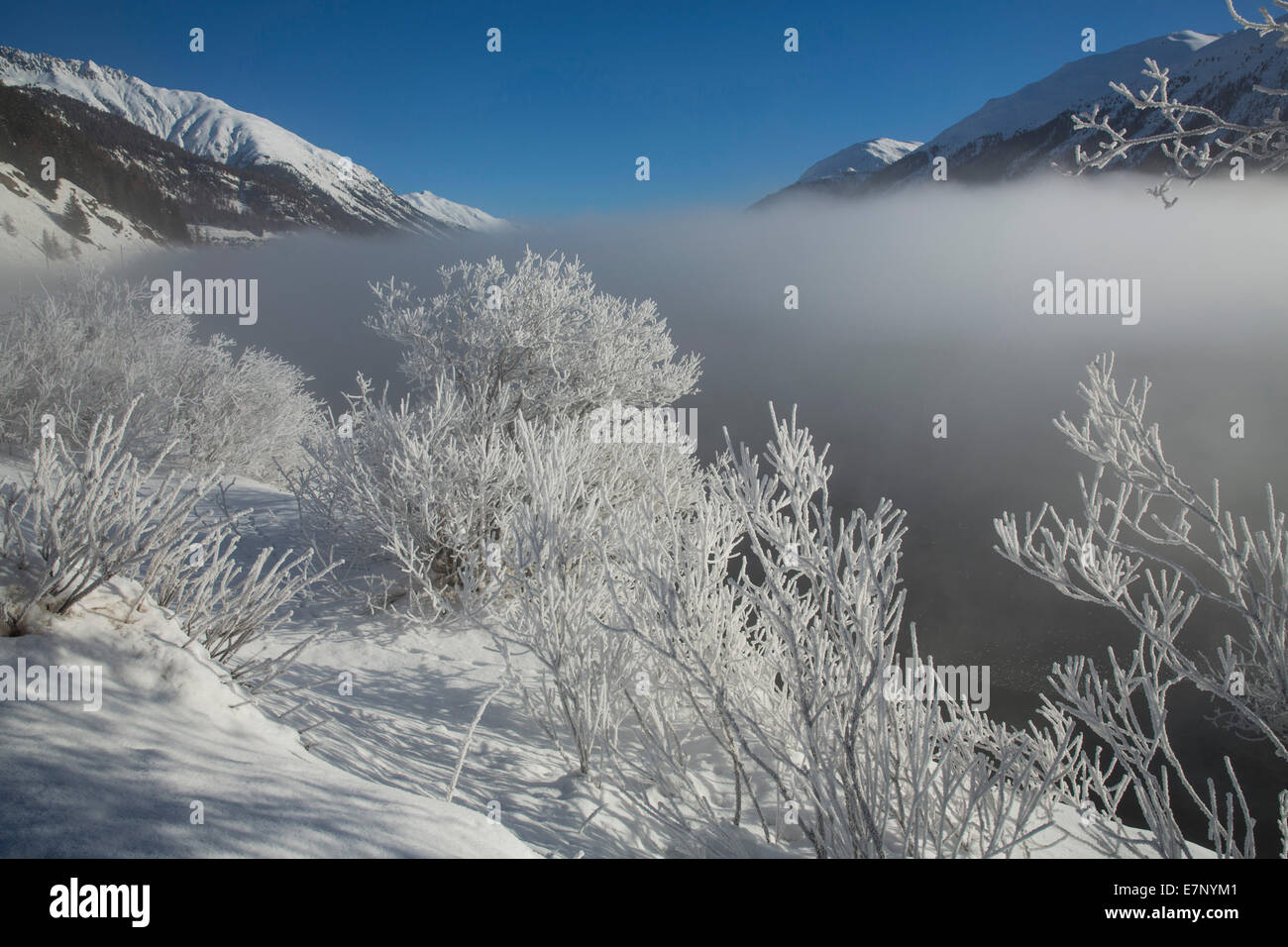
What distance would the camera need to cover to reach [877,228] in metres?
181

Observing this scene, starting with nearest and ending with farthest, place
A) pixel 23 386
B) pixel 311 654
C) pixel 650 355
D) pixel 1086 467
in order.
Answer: pixel 311 654 < pixel 23 386 < pixel 650 355 < pixel 1086 467

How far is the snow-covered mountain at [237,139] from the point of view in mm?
114500

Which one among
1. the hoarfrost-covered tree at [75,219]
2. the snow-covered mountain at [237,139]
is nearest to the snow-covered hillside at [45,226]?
the hoarfrost-covered tree at [75,219]

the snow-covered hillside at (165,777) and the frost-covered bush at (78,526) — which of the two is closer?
the snow-covered hillside at (165,777)

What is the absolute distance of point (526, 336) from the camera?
11.0 meters

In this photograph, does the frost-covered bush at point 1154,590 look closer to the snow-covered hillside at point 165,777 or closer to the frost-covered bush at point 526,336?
the snow-covered hillside at point 165,777

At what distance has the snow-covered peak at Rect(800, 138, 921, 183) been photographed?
17962 cm

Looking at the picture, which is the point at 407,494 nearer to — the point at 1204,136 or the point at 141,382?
the point at 1204,136

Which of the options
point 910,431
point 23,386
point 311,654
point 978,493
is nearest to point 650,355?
point 311,654

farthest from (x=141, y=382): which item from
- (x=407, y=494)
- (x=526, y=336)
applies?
(x=407, y=494)

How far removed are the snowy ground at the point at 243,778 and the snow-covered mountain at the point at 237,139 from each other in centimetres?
12160
